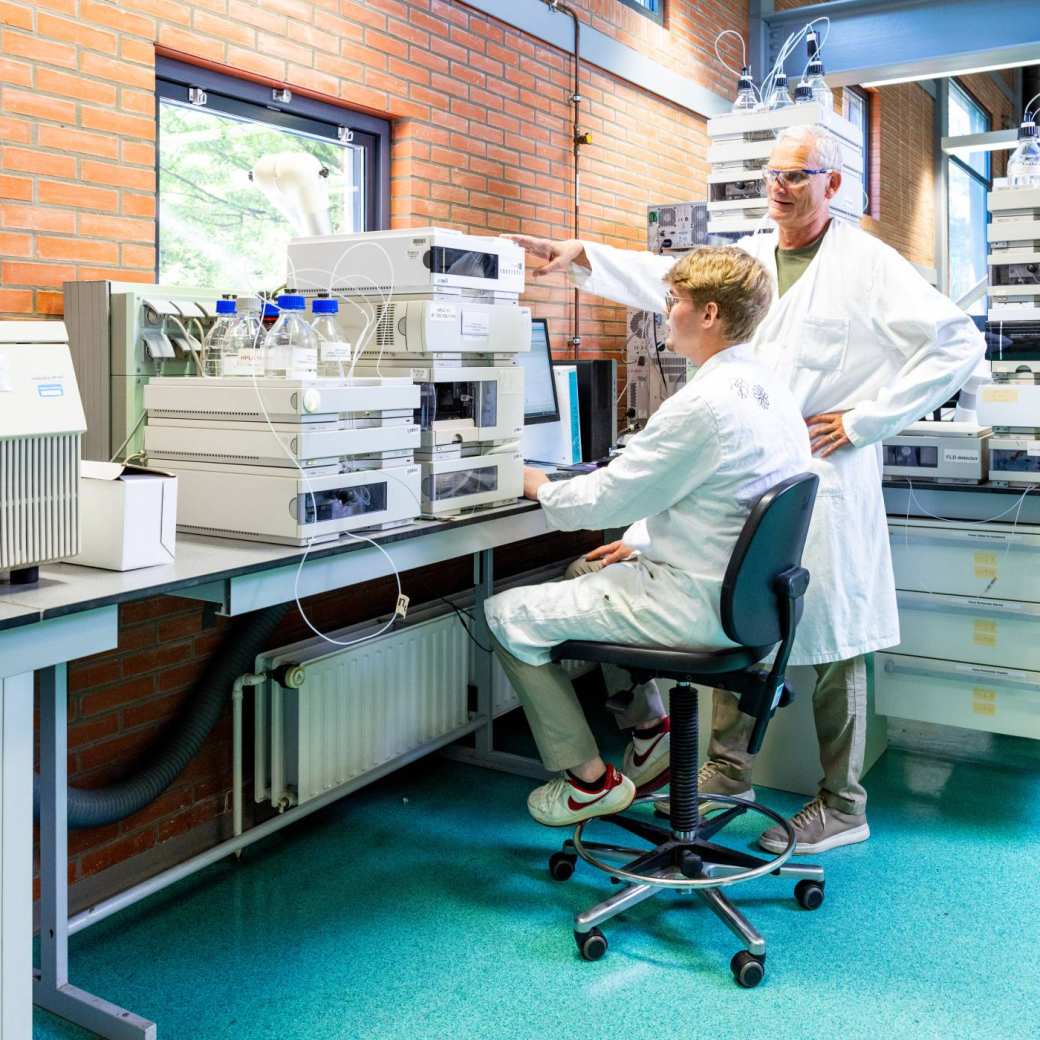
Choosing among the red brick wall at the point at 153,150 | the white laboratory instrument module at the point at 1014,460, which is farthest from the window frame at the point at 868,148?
the white laboratory instrument module at the point at 1014,460

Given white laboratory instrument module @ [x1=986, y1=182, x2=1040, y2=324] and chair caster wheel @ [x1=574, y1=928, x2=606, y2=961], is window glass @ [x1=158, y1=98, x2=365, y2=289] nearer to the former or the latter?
chair caster wheel @ [x1=574, y1=928, x2=606, y2=961]

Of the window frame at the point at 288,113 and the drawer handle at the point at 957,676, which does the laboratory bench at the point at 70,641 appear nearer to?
the window frame at the point at 288,113

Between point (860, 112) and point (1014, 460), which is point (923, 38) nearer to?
point (1014, 460)

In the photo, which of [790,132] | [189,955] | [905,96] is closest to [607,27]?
[790,132]

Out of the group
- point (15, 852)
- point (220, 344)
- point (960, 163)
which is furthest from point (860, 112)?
point (15, 852)

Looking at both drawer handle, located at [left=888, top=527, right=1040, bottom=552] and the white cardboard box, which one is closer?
the white cardboard box

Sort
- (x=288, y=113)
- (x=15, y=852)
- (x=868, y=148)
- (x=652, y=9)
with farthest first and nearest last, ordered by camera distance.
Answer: (x=868, y=148) → (x=652, y=9) → (x=288, y=113) → (x=15, y=852)

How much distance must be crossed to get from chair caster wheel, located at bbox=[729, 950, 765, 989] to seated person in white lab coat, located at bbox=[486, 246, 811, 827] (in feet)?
1.41

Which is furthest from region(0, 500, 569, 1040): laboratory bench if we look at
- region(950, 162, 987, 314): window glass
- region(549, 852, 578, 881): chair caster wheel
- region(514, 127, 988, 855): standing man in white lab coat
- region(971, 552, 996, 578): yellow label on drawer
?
region(950, 162, 987, 314): window glass

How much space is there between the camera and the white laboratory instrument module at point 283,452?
6.46ft

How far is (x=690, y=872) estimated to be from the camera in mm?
2254

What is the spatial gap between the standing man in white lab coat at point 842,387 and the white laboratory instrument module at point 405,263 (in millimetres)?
627

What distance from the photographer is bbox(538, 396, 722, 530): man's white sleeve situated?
6.75 feet

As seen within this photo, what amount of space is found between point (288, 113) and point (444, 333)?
38.2 inches
